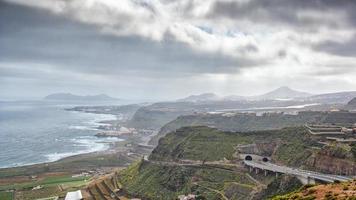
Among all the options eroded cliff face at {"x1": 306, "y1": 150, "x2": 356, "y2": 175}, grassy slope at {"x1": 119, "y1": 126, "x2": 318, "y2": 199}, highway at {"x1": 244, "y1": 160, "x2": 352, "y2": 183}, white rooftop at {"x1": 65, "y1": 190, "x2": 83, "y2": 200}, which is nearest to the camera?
highway at {"x1": 244, "y1": 160, "x2": 352, "y2": 183}

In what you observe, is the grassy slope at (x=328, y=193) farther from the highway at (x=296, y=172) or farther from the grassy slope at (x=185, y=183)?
the grassy slope at (x=185, y=183)

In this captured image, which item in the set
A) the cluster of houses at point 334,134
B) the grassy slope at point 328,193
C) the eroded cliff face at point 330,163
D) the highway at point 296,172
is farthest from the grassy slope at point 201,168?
the grassy slope at point 328,193

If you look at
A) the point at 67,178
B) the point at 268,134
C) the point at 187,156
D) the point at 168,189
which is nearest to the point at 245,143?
the point at 268,134

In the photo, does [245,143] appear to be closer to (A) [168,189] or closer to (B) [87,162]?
(A) [168,189]

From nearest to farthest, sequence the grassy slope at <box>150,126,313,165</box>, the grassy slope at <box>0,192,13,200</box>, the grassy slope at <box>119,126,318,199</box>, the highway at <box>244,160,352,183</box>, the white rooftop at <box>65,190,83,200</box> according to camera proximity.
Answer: the highway at <box>244,160,352,183</box>, the grassy slope at <box>119,126,318,199</box>, the grassy slope at <box>150,126,313,165</box>, the white rooftop at <box>65,190,83,200</box>, the grassy slope at <box>0,192,13,200</box>

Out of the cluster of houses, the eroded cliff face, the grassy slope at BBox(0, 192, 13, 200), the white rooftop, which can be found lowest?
the grassy slope at BBox(0, 192, 13, 200)

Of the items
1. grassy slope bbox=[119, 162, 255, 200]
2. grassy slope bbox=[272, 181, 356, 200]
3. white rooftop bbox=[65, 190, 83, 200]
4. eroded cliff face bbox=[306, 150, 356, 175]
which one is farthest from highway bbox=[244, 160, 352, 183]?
white rooftop bbox=[65, 190, 83, 200]

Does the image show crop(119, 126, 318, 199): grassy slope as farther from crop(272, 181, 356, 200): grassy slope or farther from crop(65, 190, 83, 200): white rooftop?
crop(272, 181, 356, 200): grassy slope
